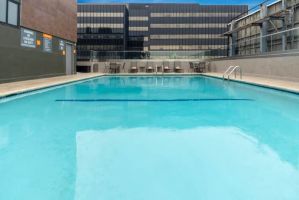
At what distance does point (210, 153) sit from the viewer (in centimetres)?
358

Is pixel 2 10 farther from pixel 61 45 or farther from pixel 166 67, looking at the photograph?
pixel 166 67

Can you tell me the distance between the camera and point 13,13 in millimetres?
13641

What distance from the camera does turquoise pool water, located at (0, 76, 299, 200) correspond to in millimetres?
2480

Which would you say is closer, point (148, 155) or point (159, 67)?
point (148, 155)

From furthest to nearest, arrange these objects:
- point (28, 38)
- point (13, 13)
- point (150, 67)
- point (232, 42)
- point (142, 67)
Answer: point (142, 67), point (150, 67), point (232, 42), point (28, 38), point (13, 13)

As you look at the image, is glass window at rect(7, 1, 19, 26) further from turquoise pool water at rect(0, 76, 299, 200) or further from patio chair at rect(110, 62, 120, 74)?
patio chair at rect(110, 62, 120, 74)

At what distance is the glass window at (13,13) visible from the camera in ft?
43.5

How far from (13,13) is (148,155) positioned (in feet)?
41.8

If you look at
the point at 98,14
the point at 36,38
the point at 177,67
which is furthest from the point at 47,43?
the point at 98,14

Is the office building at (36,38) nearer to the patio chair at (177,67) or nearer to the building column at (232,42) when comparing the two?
the patio chair at (177,67)

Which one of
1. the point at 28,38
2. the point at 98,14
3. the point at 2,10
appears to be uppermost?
the point at 98,14

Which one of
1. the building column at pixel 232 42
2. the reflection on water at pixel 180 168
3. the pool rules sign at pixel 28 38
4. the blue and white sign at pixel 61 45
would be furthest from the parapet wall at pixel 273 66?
the pool rules sign at pixel 28 38

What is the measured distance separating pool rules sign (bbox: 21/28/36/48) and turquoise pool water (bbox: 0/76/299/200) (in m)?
9.53

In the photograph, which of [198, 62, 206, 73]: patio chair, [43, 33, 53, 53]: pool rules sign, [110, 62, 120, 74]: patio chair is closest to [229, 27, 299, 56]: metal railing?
[198, 62, 206, 73]: patio chair
